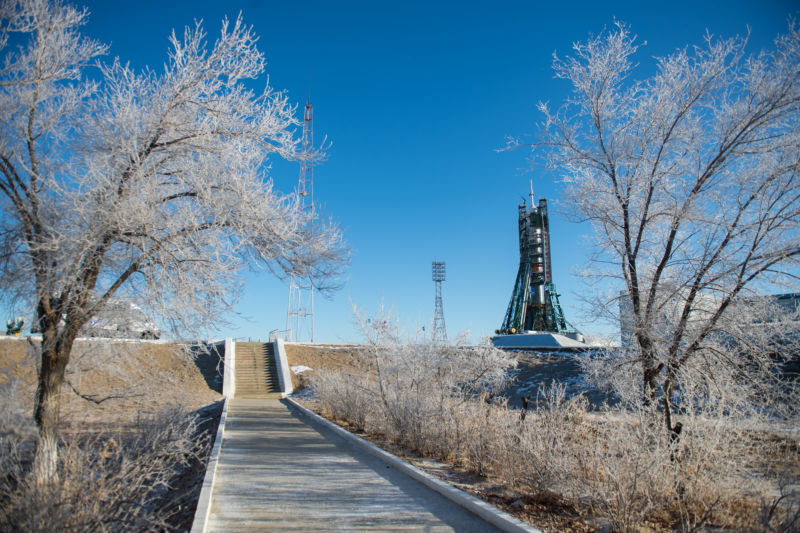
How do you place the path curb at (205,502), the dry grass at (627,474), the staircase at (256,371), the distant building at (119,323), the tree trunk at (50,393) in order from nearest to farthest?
the path curb at (205,502), the dry grass at (627,474), the tree trunk at (50,393), the distant building at (119,323), the staircase at (256,371)

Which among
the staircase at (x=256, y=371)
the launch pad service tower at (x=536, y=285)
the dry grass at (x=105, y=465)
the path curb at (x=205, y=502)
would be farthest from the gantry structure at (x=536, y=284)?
the path curb at (x=205, y=502)

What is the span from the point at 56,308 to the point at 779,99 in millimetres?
9246

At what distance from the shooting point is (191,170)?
217 inches

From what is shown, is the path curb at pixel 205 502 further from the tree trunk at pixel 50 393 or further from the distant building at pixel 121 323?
the distant building at pixel 121 323

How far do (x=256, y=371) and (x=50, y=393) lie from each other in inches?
736

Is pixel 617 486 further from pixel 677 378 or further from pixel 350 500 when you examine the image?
pixel 350 500

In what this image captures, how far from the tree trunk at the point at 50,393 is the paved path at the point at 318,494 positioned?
201 cm

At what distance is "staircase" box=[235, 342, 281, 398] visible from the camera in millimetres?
21109

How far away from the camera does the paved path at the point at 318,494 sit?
4312 mm

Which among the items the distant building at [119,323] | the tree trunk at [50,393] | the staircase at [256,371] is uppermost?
the distant building at [119,323]

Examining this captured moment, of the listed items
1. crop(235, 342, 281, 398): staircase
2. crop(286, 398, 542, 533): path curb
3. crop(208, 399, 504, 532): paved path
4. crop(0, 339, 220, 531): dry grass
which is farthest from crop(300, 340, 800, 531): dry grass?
crop(235, 342, 281, 398): staircase

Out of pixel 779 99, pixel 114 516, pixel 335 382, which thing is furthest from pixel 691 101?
pixel 335 382

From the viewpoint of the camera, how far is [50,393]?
5.63m

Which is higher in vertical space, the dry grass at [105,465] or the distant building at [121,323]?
the distant building at [121,323]
